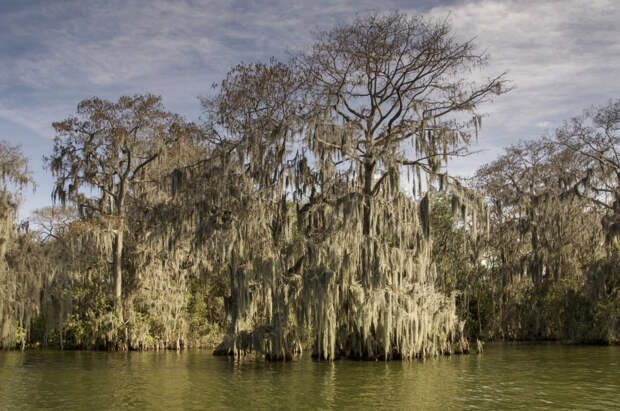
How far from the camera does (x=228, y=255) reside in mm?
19094

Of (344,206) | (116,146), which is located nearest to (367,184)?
(344,206)

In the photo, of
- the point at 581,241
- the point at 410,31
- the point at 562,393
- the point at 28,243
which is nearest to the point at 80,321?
the point at 28,243

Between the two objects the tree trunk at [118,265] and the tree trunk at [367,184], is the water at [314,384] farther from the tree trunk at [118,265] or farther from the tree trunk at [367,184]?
the tree trunk at [118,265]

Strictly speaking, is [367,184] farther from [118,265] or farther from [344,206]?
[118,265]

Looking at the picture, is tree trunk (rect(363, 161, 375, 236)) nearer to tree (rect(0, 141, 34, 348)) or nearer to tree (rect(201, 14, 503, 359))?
tree (rect(201, 14, 503, 359))

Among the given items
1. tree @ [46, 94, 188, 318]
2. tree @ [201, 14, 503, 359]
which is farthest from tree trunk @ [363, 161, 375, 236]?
tree @ [46, 94, 188, 318]

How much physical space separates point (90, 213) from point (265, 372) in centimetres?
1572

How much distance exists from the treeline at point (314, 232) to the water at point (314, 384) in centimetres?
182

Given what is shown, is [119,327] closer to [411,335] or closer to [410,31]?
[411,335]

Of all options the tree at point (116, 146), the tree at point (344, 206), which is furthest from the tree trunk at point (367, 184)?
the tree at point (116, 146)

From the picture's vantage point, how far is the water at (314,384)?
35.3 feet

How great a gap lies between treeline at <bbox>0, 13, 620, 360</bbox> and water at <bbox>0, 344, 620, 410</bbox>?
5.97 ft

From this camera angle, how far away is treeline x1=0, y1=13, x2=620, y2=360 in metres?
17.8

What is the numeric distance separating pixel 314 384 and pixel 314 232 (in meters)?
A: 7.53
